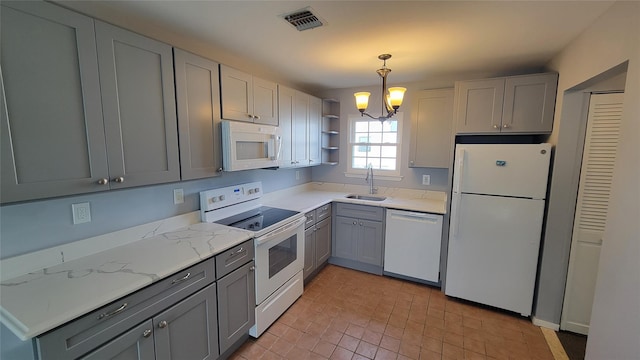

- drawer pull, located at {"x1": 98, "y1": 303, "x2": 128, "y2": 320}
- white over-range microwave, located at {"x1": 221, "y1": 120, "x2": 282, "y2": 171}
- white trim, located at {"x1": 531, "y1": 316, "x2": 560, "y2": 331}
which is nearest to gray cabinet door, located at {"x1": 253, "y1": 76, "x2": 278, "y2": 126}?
white over-range microwave, located at {"x1": 221, "y1": 120, "x2": 282, "y2": 171}

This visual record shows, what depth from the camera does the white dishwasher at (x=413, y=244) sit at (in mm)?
2809

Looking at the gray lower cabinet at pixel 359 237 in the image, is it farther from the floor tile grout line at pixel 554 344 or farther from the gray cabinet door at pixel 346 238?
the floor tile grout line at pixel 554 344

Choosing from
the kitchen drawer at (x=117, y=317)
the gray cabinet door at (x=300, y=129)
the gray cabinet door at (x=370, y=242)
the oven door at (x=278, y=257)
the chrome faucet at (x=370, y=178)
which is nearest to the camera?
the kitchen drawer at (x=117, y=317)

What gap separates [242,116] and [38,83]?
4.07 feet

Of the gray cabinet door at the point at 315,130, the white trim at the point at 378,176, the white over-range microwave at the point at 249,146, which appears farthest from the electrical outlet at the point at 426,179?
the white over-range microwave at the point at 249,146

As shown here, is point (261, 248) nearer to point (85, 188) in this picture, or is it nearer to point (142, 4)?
point (85, 188)

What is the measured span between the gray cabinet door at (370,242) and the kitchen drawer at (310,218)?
623mm

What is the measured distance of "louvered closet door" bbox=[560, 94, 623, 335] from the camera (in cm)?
196

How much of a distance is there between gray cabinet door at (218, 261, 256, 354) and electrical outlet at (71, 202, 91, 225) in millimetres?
884

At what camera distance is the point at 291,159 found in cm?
297

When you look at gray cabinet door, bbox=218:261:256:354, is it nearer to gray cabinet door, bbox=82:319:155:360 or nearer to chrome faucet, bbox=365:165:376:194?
gray cabinet door, bbox=82:319:155:360

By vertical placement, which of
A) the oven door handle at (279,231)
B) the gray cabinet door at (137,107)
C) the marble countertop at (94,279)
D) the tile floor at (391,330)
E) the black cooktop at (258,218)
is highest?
the gray cabinet door at (137,107)

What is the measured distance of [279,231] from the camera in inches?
88.8

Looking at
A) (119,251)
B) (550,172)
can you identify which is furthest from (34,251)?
(550,172)
